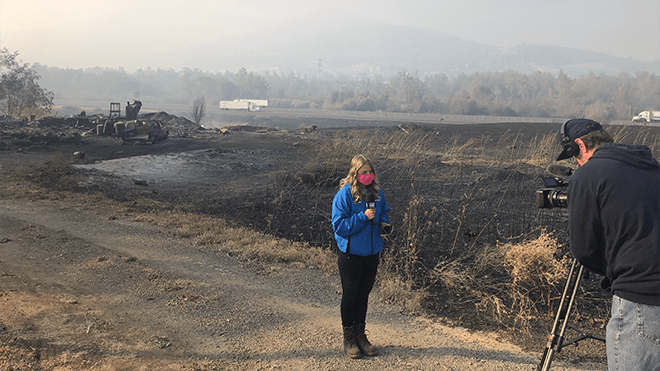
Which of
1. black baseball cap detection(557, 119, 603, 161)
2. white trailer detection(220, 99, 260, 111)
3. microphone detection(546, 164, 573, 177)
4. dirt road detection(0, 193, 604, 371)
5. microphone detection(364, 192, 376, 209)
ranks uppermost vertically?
white trailer detection(220, 99, 260, 111)

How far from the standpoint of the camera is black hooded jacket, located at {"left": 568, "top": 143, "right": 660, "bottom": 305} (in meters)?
2.30

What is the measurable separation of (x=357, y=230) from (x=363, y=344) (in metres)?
1.14

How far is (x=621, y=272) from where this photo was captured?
2404mm

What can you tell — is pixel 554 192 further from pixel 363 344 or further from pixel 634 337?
pixel 363 344

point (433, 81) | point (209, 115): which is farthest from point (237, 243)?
point (433, 81)

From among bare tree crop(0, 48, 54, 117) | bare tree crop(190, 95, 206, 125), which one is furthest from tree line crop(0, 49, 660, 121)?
bare tree crop(190, 95, 206, 125)

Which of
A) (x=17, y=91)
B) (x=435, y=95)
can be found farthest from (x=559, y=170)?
(x=435, y=95)

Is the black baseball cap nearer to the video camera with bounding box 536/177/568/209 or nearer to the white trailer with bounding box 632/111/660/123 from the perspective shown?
the video camera with bounding box 536/177/568/209

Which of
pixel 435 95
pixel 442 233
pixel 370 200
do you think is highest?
pixel 435 95

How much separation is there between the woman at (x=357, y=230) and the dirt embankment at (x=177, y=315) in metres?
0.58

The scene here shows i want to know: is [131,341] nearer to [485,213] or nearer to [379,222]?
[379,222]

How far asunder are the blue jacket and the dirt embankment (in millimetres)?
1056

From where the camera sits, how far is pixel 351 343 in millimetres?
4512

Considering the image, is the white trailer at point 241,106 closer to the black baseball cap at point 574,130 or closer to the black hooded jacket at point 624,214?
the black baseball cap at point 574,130
